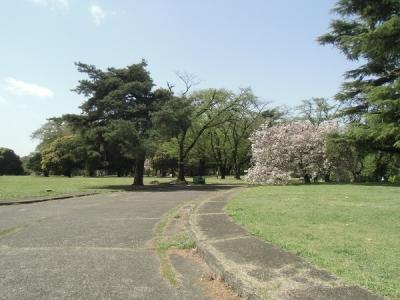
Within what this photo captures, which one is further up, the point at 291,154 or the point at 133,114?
the point at 133,114

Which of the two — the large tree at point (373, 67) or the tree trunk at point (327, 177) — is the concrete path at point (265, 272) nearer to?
the large tree at point (373, 67)

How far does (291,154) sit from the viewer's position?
3553 cm

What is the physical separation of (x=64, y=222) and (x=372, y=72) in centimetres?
2408

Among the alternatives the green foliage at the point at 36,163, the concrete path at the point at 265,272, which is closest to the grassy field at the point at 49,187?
the concrete path at the point at 265,272

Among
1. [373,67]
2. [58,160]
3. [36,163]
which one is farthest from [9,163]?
[373,67]

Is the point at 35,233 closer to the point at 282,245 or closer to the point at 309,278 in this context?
the point at 282,245

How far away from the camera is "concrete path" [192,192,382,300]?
15.1 ft

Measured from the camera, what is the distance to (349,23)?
28.3m

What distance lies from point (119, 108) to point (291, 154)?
A: 47.5ft

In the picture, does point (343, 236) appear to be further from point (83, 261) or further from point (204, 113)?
point (204, 113)

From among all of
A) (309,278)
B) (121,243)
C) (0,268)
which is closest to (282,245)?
(309,278)

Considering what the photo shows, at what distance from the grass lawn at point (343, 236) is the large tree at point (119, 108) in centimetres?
1909

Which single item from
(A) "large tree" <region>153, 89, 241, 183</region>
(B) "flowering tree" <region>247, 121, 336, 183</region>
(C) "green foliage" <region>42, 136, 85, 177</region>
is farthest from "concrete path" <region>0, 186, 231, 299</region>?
(C) "green foliage" <region>42, 136, 85, 177</region>

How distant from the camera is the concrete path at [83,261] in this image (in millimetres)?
5320
